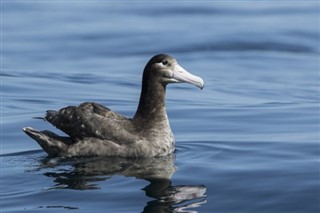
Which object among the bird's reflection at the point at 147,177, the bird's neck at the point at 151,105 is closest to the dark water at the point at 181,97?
the bird's reflection at the point at 147,177

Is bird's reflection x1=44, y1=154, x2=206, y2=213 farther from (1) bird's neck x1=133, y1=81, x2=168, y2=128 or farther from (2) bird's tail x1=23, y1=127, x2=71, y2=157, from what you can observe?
(1) bird's neck x1=133, y1=81, x2=168, y2=128

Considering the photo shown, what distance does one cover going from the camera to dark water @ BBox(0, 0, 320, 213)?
1434 centimetres

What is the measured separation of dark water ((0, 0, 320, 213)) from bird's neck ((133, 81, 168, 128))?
0.64m

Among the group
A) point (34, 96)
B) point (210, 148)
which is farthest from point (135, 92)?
point (210, 148)

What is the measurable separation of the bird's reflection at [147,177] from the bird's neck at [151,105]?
1.96 ft

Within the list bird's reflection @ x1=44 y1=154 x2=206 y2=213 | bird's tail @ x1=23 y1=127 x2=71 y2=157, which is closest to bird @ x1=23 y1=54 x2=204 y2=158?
bird's tail @ x1=23 y1=127 x2=71 y2=157

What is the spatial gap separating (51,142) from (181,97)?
782cm

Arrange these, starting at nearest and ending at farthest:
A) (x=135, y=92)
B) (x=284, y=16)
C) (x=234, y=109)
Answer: (x=234, y=109) → (x=135, y=92) → (x=284, y=16)

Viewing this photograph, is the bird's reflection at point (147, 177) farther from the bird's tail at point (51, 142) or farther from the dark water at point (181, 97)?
the bird's tail at point (51, 142)

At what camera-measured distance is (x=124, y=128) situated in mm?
16359

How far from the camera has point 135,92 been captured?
25.2 m

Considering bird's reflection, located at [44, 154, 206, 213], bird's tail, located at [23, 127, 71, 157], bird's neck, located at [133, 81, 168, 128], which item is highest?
bird's neck, located at [133, 81, 168, 128]

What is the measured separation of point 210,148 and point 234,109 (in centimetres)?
472

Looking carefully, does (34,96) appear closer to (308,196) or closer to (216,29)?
(308,196)
